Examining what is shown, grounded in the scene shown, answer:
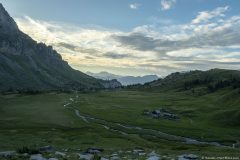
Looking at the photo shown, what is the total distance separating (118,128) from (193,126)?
97.5ft

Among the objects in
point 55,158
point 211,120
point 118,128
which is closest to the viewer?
point 55,158

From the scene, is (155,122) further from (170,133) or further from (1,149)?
(1,149)

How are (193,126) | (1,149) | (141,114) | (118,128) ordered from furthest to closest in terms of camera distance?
(141,114), (193,126), (118,128), (1,149)

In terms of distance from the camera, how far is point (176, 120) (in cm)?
15200

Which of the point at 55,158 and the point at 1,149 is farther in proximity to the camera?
the point at 1,149

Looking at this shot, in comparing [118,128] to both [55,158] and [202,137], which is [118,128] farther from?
[55,158]

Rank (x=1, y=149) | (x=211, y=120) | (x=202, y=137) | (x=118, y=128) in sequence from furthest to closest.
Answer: (x=211, y=120) < (x=118, y=128) < (x=202, y=137) < (x=1, y=149)

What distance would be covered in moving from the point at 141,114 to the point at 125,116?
40.3 feet

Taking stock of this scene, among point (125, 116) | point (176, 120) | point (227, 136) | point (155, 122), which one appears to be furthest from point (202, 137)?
point (125, 116)

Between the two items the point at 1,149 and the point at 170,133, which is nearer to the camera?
the point at 1,149

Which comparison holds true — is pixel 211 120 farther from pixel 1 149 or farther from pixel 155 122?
pixel 1 149

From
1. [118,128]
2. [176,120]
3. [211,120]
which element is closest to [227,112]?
[211,120]

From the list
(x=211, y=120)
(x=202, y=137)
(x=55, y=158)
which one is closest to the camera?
(x=55, y=158)

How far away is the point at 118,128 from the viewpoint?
123 m
